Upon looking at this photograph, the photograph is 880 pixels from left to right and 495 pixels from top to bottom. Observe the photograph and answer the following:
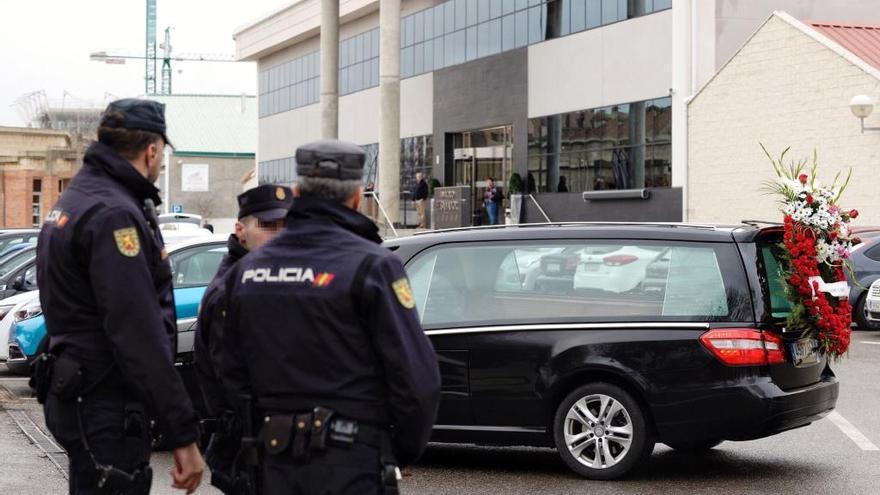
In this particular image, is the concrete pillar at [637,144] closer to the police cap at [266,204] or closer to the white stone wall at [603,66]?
the white stone wall at [603,66]

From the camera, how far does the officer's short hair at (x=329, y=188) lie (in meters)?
4.09

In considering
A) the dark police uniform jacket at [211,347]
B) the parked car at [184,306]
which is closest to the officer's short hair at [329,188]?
the dark police uniform jacket at [211,347]

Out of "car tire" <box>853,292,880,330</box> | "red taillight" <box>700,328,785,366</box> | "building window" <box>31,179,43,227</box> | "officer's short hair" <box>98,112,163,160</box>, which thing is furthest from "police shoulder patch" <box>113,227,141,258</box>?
"building window" <box>31,179,43,227</box>

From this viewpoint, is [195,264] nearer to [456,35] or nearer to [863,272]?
[863,272]

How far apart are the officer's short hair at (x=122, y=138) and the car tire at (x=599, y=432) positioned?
186 inches

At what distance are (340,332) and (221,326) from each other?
87 cm

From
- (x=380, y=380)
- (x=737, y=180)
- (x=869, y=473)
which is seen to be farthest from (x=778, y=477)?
(x=737, y=180)

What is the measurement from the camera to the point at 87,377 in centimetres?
431

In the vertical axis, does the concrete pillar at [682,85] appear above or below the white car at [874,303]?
above

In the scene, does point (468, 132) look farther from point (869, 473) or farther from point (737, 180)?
point (869, 473)

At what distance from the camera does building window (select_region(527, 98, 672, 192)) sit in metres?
35.8

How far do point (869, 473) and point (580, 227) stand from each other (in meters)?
2.52

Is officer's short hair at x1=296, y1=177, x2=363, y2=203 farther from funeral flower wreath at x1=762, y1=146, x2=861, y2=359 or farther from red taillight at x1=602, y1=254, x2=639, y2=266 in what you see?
funeral flower wreath at x1=762, y1=146, x2=861, y2=359

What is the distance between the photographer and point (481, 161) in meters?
46.2
